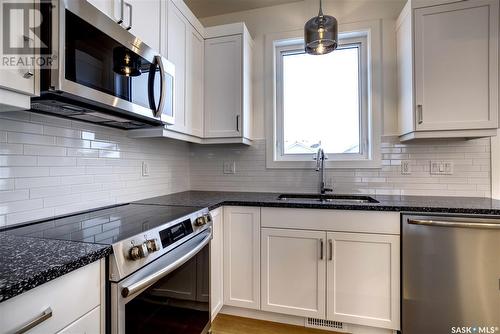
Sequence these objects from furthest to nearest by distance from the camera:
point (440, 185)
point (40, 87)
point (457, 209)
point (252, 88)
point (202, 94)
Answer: point (252, 88)
point (202, 94)
point (440, 185)
point (457, 209)
point (40, 87)

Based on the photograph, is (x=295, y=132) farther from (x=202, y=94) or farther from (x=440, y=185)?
(x=440, y=185)

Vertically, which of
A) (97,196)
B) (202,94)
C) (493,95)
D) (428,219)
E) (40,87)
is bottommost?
(428,219)

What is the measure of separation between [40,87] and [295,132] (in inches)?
77.9

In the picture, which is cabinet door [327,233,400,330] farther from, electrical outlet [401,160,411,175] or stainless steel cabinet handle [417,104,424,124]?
stainless steel cabinet handle [417,104,424,124]

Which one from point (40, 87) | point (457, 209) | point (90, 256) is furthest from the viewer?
point (457, 209)

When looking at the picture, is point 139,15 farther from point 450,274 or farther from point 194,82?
point 450,274

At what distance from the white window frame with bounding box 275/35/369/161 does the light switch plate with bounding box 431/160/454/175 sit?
51 centimetres

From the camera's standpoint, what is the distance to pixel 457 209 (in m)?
1.51

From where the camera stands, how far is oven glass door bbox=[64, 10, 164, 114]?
967 millimetres

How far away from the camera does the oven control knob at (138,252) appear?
36.9 inches

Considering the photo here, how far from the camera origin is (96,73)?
1.07m

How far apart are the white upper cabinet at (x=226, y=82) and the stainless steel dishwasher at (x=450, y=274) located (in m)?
1.47

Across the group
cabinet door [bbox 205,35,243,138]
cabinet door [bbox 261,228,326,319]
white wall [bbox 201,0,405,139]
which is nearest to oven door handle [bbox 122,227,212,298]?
cabinet door [bbox 261,228,326,319]

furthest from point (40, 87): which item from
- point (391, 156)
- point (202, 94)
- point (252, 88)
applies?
point (391, 156)
